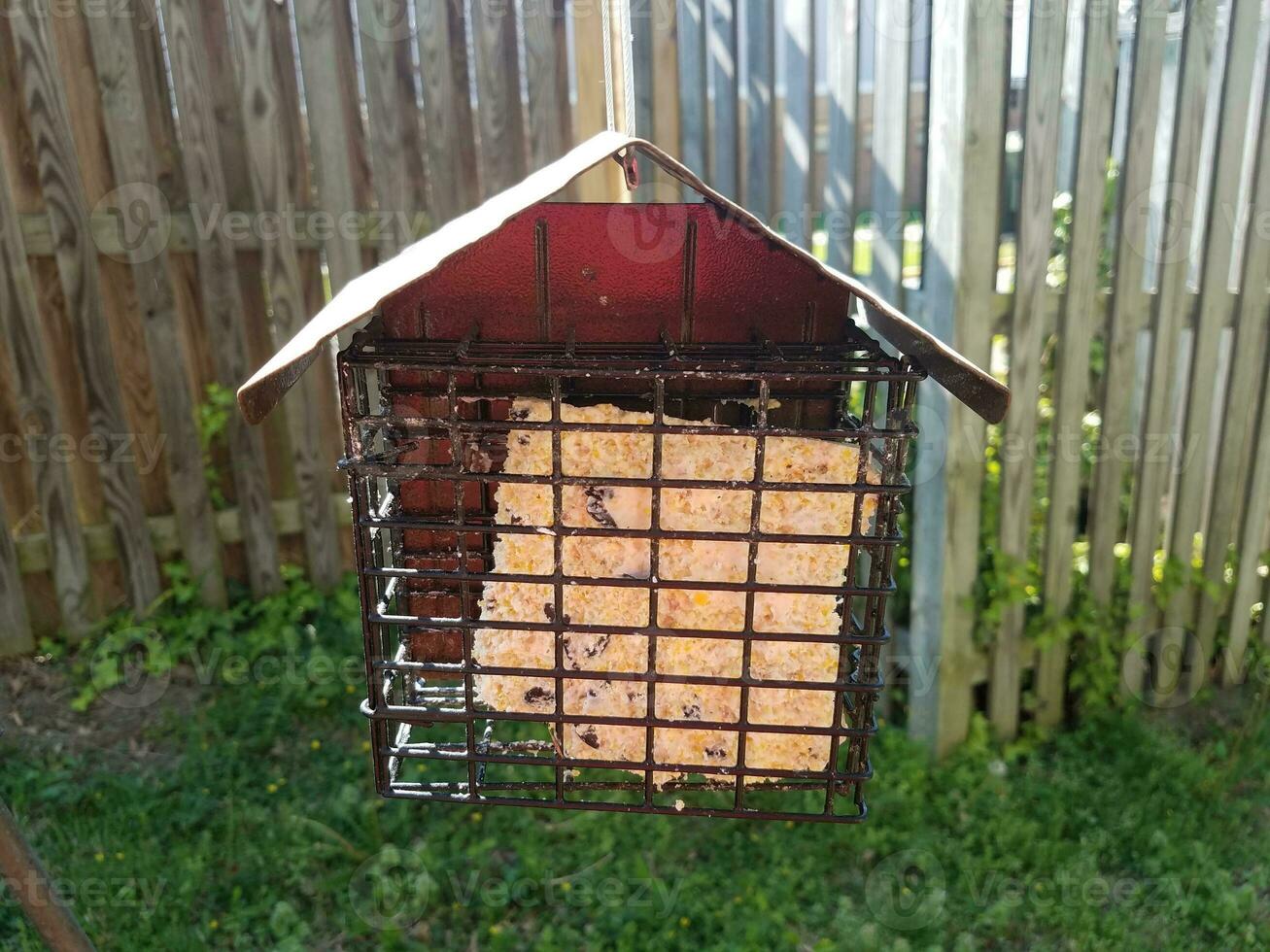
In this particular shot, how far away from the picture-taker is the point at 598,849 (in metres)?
2.90

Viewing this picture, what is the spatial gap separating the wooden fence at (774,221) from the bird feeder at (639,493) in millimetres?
1884

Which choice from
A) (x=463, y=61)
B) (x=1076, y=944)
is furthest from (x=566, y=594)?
(x=463, y=61)

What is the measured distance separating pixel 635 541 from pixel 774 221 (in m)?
2.90

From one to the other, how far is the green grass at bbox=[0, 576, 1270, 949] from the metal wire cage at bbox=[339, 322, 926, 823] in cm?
165

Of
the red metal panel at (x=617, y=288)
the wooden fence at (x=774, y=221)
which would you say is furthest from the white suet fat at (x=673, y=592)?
the wooden fence at (x=774, y=221)

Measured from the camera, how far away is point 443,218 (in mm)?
3479

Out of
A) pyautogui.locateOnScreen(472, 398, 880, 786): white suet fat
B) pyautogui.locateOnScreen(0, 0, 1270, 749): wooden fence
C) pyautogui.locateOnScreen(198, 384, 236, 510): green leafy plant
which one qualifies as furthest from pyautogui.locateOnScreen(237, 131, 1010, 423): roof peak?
pyautogui.locateOnScreen(198, 384, 236, 510): green leafy plant

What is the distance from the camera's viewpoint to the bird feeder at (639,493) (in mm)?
1093

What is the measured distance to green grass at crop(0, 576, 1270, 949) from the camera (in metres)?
2.66

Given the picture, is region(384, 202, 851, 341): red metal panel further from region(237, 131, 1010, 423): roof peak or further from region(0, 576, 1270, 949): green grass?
region(0, 576, 1270, 949): green grass

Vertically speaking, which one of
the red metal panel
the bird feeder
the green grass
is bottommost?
the green grass

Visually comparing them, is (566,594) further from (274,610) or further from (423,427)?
(274,610)

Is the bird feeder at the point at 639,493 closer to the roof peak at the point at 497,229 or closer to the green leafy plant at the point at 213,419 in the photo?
the roof peak at the point at 497,229

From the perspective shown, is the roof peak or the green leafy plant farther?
the green leafy plant
